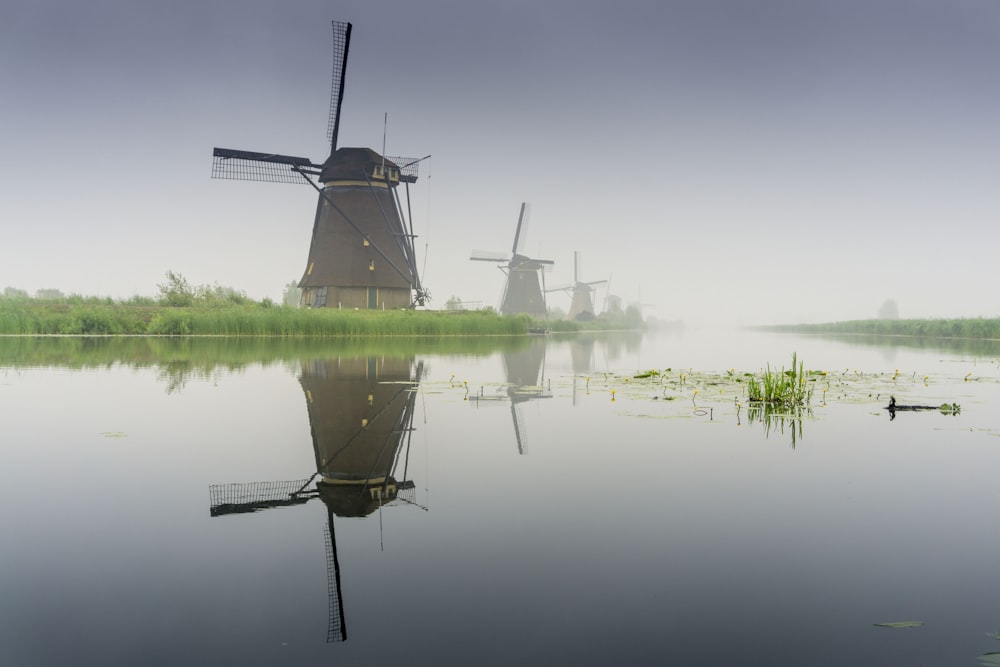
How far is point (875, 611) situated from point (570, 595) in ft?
4.92

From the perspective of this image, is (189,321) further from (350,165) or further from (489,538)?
(489,538)

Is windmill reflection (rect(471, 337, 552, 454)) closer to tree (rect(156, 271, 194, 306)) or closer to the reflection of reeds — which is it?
the reflection of reeds

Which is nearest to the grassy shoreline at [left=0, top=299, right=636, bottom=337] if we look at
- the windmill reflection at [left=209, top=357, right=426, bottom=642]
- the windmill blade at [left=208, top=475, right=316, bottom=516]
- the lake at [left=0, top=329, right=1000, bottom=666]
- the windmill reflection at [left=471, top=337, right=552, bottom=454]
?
the windmill reflection at [left=471, top=337, right=552, bottom=454]

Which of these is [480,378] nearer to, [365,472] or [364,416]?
[364,416]

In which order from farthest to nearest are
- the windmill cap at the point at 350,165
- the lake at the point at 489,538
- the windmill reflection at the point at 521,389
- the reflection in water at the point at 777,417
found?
the windmill cap at the point at 350,165 → the reflection in water at the point at 777,417 → the windmill reflection at the point at 521,389 → the lake at the point at 489,538

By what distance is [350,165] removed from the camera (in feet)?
117

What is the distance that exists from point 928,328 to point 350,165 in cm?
4243

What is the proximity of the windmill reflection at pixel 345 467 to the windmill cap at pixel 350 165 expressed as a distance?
25.7 m

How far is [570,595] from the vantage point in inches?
136

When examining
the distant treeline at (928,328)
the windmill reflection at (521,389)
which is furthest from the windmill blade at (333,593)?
the distant treeline at (928,328)

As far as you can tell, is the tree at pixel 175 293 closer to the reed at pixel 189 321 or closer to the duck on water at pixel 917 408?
the reed at pixel 189 321

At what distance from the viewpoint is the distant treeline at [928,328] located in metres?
43.9

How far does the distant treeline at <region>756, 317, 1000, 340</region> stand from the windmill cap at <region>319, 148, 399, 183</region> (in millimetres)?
A: 39012

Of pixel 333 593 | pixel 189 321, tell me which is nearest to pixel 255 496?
pixel 333 593
